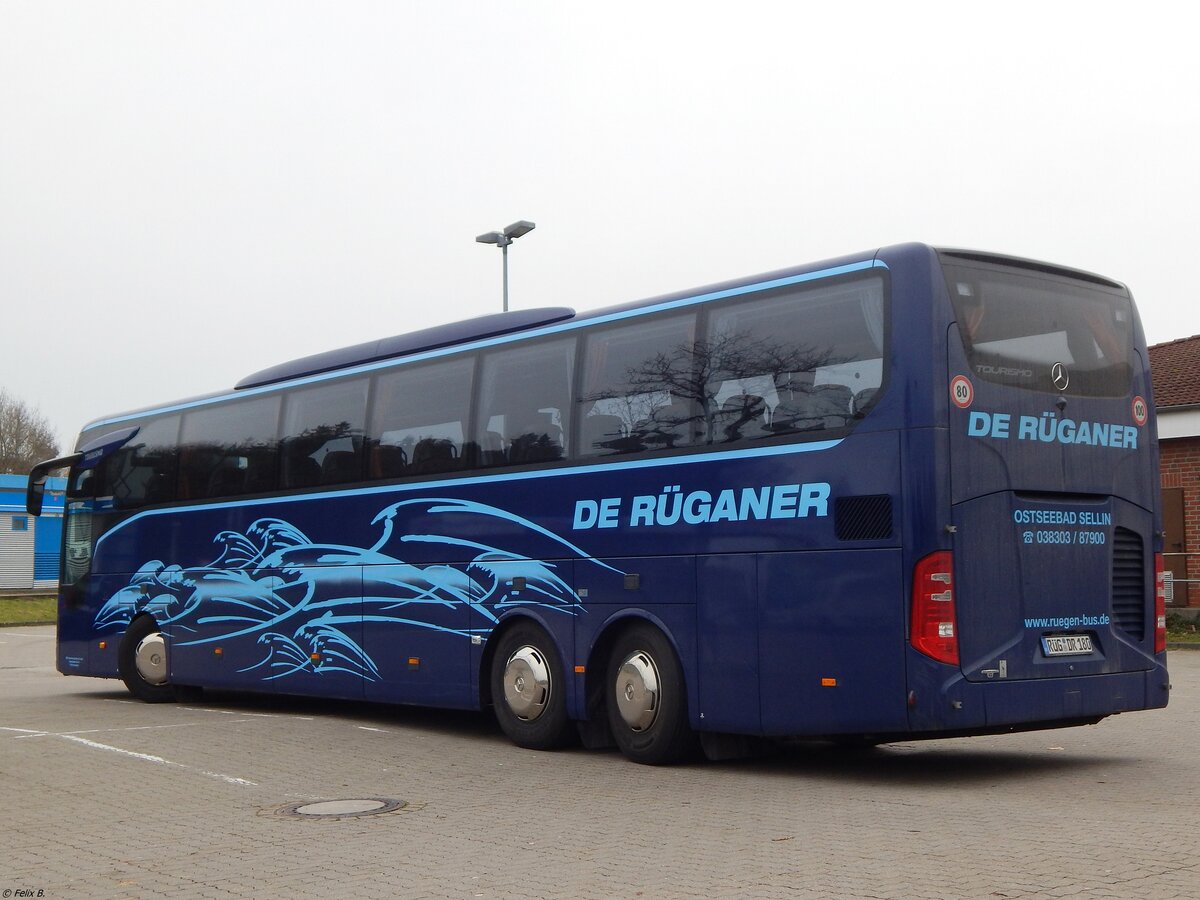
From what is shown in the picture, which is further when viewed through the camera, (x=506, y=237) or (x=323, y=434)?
(x=506, y=237)

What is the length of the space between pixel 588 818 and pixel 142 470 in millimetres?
11580

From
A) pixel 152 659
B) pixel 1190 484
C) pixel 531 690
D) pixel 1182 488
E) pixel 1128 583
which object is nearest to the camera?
pixel 1128 583

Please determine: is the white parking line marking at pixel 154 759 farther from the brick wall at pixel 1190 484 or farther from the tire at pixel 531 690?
Answer: the brick wall at pixel 1190 484

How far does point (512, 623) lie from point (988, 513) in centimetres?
486

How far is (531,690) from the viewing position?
13.0 m

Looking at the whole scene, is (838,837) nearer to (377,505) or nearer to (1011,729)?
(1011,729)

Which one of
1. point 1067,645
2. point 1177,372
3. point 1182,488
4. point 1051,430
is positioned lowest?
point 1067,645

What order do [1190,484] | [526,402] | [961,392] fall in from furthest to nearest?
[1190,484] < [526,402] < [961,392]

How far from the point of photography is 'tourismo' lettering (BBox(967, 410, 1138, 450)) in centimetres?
1016

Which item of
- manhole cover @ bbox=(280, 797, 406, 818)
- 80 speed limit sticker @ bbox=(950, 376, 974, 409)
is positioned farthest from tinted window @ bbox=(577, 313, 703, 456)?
manhole cover @ bbox=(280, 797, 406, 818)

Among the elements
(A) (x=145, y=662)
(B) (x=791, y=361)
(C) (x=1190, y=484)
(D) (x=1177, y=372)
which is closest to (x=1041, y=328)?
(B) (x=791, y=361)

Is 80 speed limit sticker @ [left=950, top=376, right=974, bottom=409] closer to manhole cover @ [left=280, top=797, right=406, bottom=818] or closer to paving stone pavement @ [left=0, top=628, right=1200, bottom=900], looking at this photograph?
paving stone pavement @ [left=0, top=628, right=1200, bottom=900]

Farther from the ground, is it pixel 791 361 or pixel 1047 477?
pixel 791 361

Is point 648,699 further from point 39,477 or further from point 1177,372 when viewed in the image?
point 1177,372
